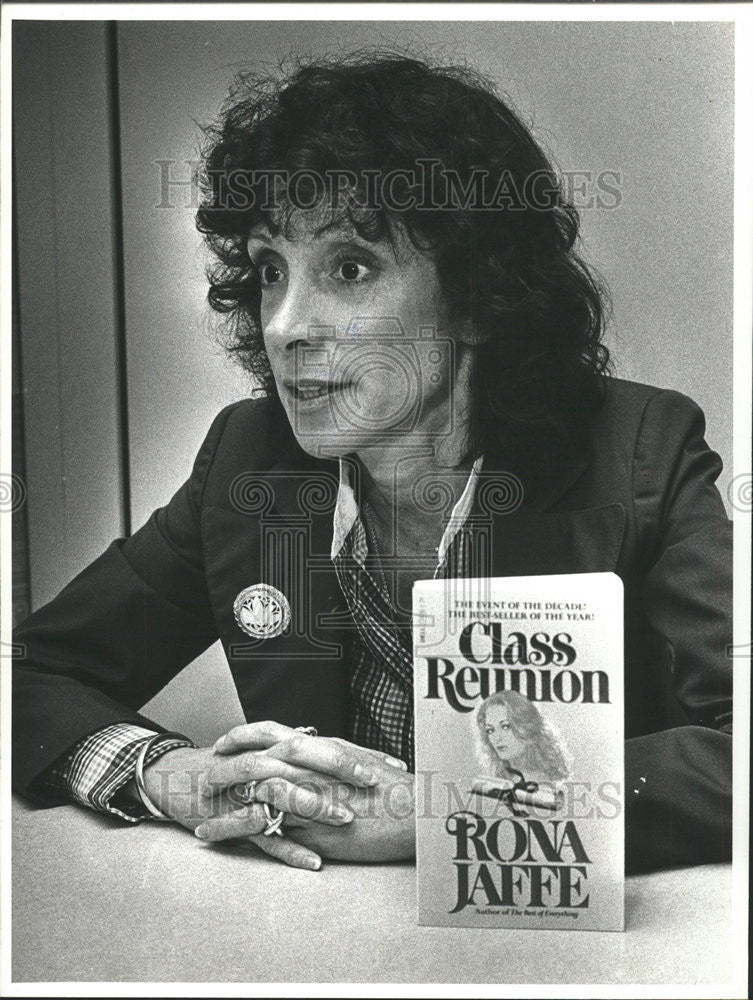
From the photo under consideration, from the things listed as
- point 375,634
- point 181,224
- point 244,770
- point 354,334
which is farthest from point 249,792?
point 181,224

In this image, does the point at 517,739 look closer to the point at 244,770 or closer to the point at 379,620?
the point at 379,620

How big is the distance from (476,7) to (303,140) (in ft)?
0.92

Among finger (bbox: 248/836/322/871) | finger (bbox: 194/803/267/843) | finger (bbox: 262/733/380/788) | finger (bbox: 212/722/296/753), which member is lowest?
finger (bbox: 248/836/322/871)

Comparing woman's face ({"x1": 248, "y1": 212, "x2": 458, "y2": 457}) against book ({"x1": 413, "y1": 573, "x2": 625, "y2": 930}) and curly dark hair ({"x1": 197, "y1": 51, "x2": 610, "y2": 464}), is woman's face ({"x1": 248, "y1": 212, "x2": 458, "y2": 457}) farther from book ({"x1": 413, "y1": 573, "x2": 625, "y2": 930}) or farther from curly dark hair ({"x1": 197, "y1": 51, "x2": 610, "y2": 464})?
book ({"x1": 413, "y1": 573, "x2": 625, "y2": 930})

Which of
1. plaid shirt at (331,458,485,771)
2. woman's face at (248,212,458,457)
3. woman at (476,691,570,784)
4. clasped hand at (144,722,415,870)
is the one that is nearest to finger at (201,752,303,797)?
clasped hand at (144,722,415,870)

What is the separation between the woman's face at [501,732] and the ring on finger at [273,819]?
0.29 m

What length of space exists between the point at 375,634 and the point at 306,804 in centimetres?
24

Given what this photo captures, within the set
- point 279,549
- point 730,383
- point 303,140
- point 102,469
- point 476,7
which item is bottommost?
point 279,549

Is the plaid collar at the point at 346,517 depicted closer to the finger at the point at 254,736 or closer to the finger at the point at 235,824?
the finger at the point at 254,736

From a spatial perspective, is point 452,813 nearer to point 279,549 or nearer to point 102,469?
point 279,549

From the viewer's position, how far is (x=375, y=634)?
1.45m

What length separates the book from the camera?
1396 millimetres

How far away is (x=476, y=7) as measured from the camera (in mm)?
1412

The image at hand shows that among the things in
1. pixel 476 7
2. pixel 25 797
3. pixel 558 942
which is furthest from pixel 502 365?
pixel 25 797
